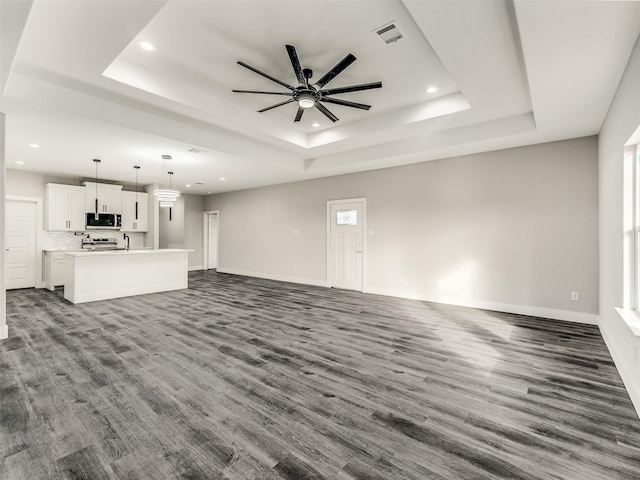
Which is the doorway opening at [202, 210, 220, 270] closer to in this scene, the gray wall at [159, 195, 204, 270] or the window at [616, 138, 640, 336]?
the gray wall at [159, 195, 204, 270]

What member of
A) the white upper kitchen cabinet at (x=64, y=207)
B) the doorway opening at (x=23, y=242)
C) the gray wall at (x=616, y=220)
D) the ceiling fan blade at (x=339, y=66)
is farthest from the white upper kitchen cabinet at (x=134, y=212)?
the gray wall at (x=616, y=220)

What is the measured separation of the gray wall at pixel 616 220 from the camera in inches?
93.8

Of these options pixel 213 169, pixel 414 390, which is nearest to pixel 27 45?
pixel 213 169

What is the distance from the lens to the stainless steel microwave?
7.70 m

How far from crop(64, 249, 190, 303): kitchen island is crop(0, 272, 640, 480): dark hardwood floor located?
55.0 inches

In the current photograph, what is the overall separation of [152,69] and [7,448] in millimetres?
3685

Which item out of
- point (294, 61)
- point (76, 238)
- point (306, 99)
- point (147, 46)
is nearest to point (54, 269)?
point (76, 238)

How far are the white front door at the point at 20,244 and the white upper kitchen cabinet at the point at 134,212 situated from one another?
182 centimetres

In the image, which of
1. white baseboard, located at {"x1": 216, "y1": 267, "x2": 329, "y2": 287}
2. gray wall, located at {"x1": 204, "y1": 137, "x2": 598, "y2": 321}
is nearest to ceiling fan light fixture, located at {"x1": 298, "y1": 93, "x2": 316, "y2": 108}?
gray wall, located at {"x1": 204, "y1": 137, "x2": 598, "y2": 321}

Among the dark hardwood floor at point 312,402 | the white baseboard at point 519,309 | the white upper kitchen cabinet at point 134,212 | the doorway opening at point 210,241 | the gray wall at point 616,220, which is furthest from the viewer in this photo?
the doorway opening at point 210,241

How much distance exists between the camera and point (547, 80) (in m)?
2.91

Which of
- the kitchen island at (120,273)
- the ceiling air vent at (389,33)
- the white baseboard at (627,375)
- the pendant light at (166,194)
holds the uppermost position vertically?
the ceiling air vent at (389,33)

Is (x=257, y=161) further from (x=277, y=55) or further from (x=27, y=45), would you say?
(x=27, y=45)

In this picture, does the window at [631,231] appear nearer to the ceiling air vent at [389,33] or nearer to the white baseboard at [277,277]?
the ceiling air vent at [389,33]
